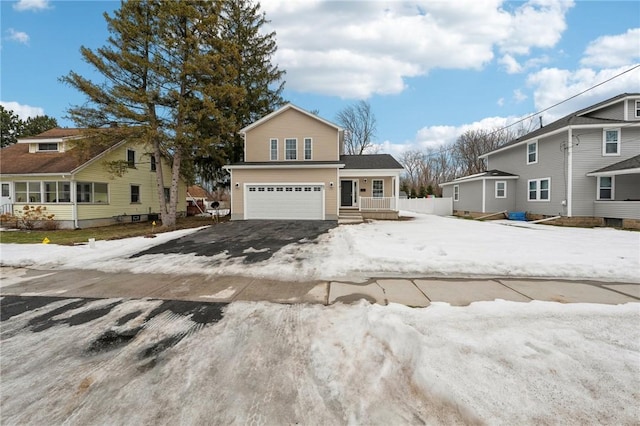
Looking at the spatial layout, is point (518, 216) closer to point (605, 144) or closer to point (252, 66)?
point (605, 144)

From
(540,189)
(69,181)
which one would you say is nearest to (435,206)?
(540,189)

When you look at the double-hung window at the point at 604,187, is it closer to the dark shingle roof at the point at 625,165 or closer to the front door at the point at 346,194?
the dark shingle roof at the point at 625,165

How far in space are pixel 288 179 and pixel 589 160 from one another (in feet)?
53.6

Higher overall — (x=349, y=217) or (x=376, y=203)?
(x=376, y=203)

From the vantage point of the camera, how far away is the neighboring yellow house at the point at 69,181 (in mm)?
15188

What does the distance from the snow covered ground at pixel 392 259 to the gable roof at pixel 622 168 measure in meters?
6.25

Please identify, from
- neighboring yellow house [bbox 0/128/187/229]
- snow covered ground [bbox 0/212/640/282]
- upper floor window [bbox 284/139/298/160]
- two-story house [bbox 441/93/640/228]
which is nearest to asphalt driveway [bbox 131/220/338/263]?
snow covered ground [bbox 0/212/640/282]

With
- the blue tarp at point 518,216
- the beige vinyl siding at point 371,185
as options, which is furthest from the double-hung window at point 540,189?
the beige vinyl siding at point 371,185

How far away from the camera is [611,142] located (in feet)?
50.0

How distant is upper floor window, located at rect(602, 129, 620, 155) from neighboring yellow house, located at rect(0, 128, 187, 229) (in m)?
24.7

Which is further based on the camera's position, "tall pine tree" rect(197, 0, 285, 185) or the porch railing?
"tall pine tree" rect(197, 0, 285, 185)

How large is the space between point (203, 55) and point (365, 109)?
24.2m

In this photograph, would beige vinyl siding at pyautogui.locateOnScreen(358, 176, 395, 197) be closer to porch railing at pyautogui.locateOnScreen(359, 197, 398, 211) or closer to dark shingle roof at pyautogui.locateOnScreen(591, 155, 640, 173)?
porch railing at pyautogui.locateOnScreen(359, 197, 398, 211)

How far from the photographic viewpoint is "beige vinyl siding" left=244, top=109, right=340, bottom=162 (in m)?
17.2
